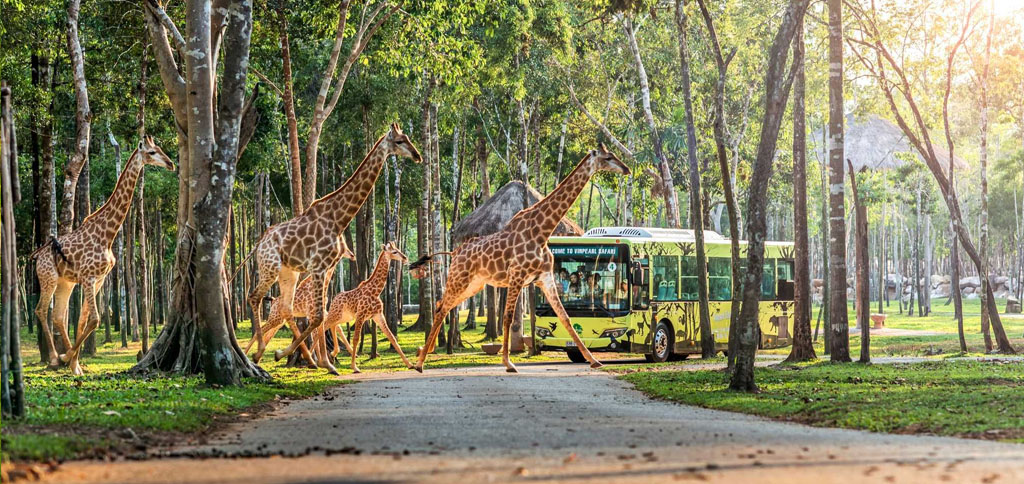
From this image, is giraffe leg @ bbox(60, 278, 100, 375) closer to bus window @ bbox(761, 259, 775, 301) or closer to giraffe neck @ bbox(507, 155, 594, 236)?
giraffe neck @ bbox(507, 155, 594, 236)

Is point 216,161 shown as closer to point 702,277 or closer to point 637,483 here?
point 637,483

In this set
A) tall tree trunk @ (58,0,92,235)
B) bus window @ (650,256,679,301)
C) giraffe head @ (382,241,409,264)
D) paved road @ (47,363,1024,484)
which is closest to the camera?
paved road @ (47,363,1024,484)

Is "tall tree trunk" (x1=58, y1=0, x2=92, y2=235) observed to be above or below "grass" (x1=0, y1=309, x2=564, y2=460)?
above

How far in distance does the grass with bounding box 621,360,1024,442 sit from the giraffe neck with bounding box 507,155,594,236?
3375mm

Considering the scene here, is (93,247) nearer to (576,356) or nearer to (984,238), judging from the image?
(576,356)

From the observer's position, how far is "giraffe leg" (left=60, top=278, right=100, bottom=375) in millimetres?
20047

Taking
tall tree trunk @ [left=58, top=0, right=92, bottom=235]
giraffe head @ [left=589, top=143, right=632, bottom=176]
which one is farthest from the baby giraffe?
giraffe head @ [left=589, top=143, right=632, bottom=176]

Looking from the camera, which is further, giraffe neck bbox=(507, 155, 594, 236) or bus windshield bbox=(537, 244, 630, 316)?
bus windshield bbox=(537, 244, 630, 316)

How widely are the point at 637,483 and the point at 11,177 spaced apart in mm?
6493

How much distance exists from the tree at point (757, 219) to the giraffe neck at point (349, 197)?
7.09 metres

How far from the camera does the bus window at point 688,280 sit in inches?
1153

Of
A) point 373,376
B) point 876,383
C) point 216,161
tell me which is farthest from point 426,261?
point 876,383

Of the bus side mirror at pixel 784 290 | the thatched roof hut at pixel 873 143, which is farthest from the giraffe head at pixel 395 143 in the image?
the thatched roof hut at pixel 873 143

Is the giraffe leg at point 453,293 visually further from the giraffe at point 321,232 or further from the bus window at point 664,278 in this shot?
the bus window at point 664,278
